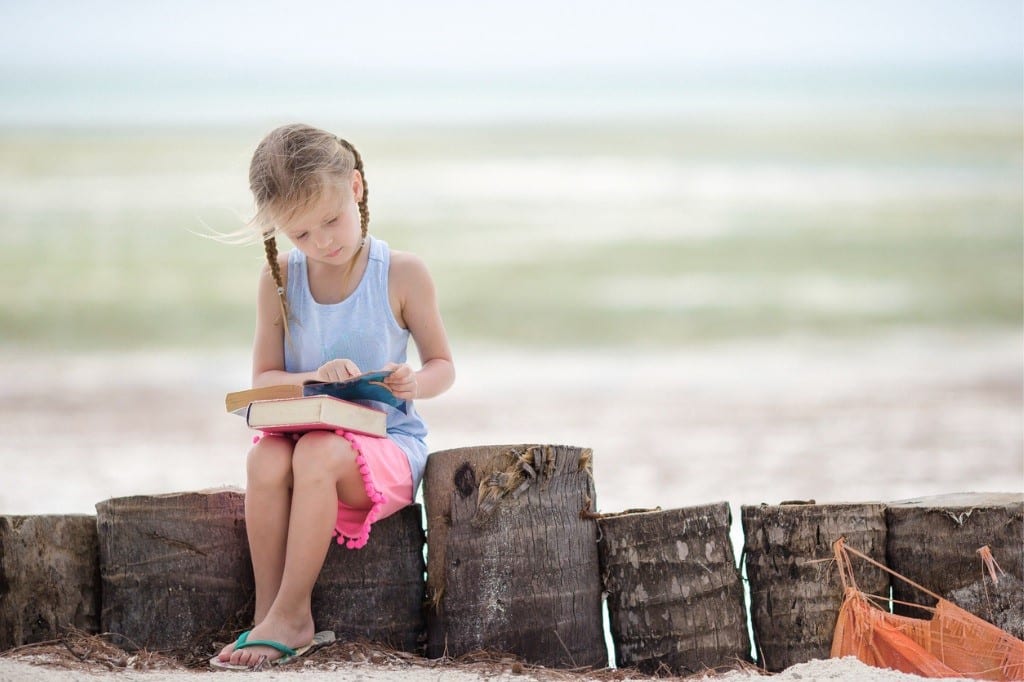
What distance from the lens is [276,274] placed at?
3482 millimetres

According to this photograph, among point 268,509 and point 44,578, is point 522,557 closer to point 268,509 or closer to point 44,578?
point 268,509

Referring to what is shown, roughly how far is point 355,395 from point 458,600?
60cm

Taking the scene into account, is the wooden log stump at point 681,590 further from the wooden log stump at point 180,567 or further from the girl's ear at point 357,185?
the girl's ear at point 357,185

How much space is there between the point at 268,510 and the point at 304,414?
285mm

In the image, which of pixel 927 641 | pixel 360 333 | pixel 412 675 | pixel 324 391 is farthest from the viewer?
pixel 360 333

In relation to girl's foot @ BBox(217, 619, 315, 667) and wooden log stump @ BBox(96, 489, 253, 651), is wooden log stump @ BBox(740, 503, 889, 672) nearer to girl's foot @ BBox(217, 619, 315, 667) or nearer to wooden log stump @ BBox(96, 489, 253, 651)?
girl's foot @ BBox(217, 619, 315, 667)

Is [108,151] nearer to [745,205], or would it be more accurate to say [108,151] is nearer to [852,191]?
[745,205]

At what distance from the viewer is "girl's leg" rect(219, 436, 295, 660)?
122 inches

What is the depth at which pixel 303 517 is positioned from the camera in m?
3.06

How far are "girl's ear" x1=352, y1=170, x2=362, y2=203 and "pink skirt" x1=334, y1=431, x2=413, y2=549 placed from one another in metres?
0.69

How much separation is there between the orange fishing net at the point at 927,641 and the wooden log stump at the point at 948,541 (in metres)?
0.05

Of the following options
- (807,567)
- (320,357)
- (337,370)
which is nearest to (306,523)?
(337,370)

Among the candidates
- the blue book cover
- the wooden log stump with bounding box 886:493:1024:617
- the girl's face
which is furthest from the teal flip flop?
the wooden log stump with bounding box 886:493:1024:617

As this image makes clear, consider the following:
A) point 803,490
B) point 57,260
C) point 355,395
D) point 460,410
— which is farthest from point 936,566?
point 57,260
